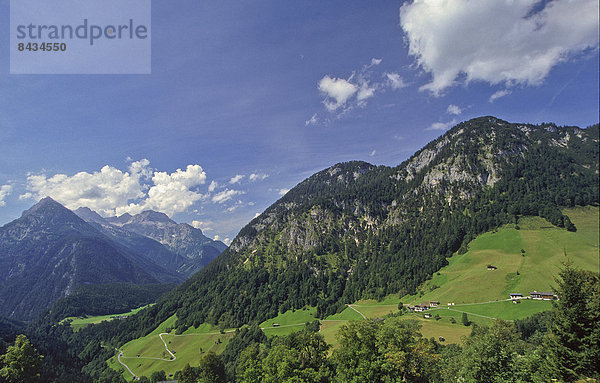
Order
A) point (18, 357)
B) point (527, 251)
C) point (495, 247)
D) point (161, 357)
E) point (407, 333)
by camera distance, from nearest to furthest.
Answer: point (407, 333)
point (18, 357)
point (527, 251)
point (495, 247)
point (161, 357)

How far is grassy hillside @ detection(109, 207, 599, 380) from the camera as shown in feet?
364

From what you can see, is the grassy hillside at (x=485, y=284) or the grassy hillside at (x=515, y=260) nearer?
the grassy hillside at (x=485, y=284)

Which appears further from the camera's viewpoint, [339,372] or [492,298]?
[492,298]

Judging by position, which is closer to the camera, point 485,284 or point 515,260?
point 485,284

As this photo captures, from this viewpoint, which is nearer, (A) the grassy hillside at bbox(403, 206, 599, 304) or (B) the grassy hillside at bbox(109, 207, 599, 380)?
(B) the grassy hillside at bbox(109, 207, 599, 380)

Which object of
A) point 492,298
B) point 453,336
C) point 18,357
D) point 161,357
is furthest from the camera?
point 161,357

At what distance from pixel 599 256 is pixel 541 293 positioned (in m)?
47.7

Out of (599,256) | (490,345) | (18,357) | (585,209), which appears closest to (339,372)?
(490,345)

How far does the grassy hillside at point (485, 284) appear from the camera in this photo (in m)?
111

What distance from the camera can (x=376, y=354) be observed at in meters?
40.6

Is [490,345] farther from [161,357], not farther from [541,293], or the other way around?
[161,357]

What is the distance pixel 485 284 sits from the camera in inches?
5256

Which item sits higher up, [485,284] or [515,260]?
[515,260]

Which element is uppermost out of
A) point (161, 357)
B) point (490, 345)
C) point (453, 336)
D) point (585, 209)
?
point (585, 209)
